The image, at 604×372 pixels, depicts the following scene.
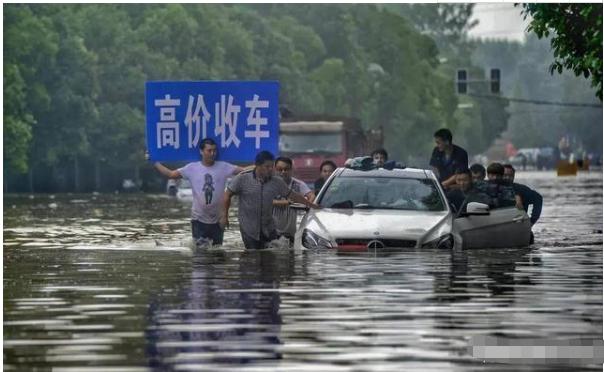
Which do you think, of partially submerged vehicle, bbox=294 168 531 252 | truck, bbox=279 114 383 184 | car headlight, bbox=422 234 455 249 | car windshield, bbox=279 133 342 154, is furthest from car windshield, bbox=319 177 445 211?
car windshield, bbox=279 133 342 154

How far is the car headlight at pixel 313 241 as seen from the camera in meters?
24.9

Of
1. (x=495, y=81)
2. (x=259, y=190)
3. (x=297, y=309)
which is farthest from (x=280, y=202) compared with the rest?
(x=495, y=81)

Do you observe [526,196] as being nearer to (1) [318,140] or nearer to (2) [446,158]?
(2) [446,158]

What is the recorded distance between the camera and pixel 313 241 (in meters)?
25.1

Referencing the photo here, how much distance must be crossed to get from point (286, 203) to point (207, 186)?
1149mm

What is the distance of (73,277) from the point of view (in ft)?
75.0

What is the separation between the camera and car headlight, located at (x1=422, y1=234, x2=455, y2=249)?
82.1 feet

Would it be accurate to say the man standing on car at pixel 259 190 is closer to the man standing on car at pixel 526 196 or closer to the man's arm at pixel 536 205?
the man standing on car at pixel 526 196

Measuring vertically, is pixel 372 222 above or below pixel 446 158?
below

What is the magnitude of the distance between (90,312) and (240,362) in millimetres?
4408

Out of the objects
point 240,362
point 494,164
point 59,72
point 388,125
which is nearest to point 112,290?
point 240,362

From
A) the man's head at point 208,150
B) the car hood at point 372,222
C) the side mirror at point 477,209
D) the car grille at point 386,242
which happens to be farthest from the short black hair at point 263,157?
the side mirror at point 477,209

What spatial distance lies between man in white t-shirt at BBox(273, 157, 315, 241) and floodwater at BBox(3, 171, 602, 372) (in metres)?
0.60

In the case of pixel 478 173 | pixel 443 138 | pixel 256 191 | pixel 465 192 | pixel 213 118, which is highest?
pixel 213 118
